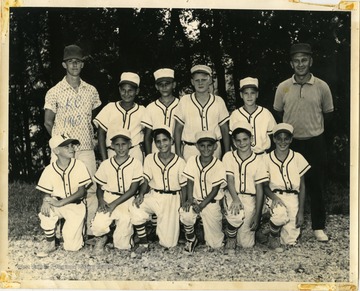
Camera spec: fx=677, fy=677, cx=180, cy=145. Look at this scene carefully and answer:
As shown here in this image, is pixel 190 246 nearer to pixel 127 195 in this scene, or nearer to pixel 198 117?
pixel 127 195

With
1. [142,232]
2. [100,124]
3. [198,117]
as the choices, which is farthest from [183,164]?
[100,124]

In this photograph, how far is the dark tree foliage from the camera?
545cm

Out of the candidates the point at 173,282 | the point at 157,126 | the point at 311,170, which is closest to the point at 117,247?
the point at 173,282

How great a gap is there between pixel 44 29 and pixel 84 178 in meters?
1.25

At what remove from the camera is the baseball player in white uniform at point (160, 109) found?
545 cm

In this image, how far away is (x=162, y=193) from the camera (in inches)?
212

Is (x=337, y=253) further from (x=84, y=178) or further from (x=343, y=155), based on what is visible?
(x=84, y=178)

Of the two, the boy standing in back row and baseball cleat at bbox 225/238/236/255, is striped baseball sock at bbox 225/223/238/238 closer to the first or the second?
baseball cleat at bbox 225/238/236/255

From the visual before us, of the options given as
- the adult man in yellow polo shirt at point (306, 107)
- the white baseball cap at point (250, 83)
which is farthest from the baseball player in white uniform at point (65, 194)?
the adult man in yellow polo shirt at point (306, 107)

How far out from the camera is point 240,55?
550 centimetres

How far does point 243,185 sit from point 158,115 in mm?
882

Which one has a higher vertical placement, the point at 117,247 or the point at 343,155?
the point at 343,155

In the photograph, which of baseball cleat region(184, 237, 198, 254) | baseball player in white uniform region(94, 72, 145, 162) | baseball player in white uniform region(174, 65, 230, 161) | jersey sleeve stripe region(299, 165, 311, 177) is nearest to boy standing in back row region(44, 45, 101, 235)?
baseball player in white uniform region(94, 72, 145, 162)

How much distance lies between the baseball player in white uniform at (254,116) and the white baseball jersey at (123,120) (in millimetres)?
744
